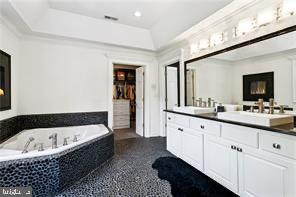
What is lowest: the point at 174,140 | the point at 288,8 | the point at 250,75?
the point at 174,140

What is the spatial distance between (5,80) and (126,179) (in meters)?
2.33

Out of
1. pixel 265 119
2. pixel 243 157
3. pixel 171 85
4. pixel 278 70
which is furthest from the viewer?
pixel 171 85

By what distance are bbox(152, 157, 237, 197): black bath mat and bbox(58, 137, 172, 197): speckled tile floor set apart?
0.34ft

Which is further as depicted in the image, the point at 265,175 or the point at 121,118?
the point at 121,118

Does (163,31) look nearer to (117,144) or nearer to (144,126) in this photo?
(144,126)

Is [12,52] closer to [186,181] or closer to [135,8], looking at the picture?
[135,8]

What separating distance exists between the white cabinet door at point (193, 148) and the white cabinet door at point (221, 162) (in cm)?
12

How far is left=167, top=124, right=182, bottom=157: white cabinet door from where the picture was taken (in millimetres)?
2693

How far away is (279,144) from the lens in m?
1.29

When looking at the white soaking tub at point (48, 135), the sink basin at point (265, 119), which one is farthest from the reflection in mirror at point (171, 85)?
the sink basin at point (265, 119)

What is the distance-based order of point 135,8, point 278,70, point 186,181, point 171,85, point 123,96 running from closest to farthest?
point 278,70 < point 186,181 < point 135,8 < point 171,85 < point 123,96

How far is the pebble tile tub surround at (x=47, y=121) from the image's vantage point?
2.47m

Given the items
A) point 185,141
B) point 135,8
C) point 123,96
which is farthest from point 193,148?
point 123,96

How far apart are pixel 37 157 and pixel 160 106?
10.0 ft
